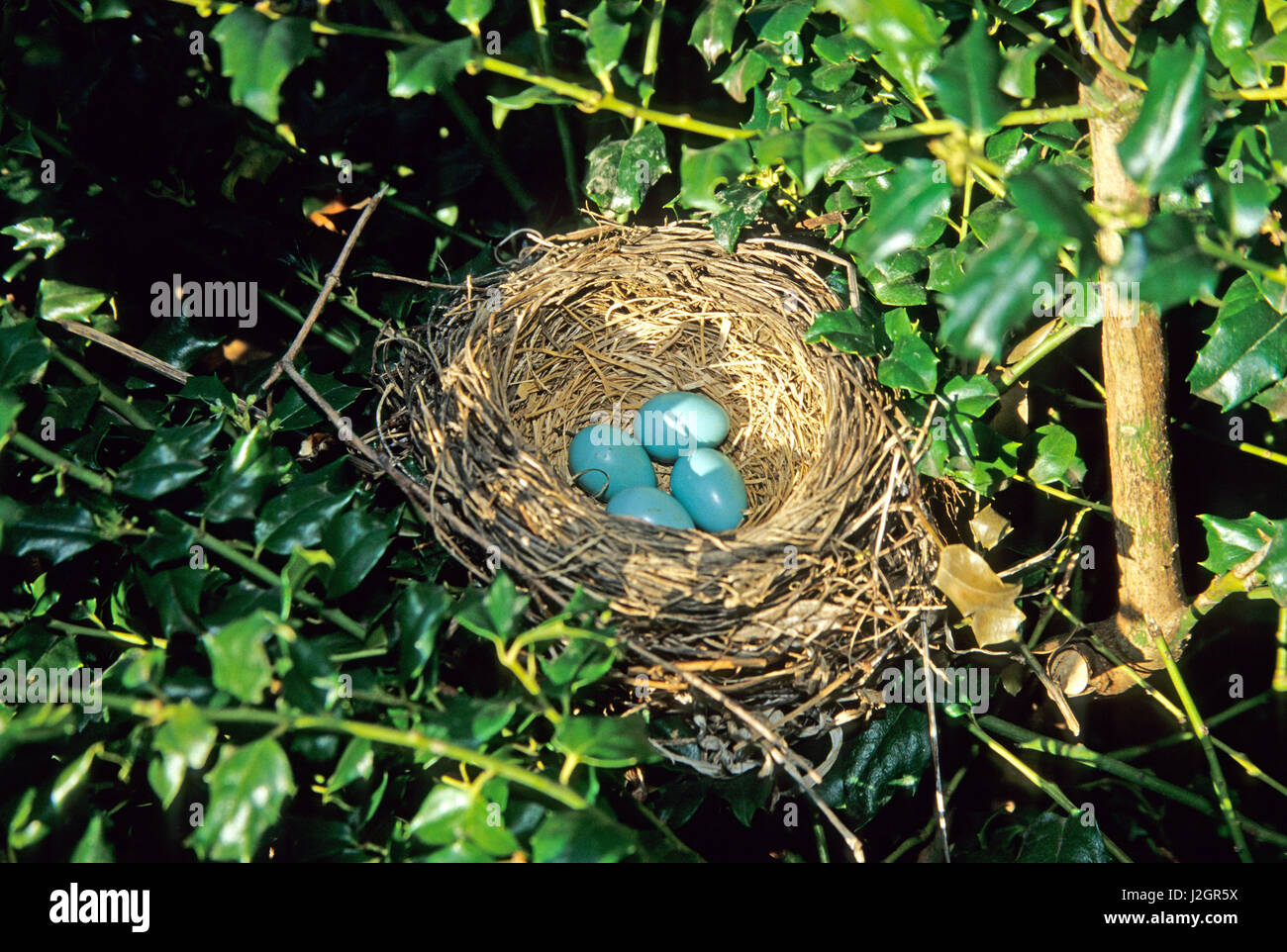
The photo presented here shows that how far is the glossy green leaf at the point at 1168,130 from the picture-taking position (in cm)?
78

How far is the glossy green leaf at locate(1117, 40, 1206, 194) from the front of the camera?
0.78 meters

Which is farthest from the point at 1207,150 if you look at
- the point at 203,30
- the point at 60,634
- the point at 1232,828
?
the point at 60,634

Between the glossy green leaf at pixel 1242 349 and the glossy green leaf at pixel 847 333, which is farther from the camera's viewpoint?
the glossy green leaf at pixel 847 333

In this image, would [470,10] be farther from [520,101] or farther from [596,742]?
[596,742]

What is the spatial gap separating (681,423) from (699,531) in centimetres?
41

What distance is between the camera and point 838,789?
1390mm

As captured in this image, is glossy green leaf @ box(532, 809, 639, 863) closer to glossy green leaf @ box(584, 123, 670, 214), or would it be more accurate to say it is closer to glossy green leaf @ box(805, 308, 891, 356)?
glossy green leaf @ box(805, 308, 891, 356)

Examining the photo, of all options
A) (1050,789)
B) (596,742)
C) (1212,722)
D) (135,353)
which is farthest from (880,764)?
Result: (135,353)

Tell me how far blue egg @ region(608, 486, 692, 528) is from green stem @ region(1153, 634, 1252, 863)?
0.77 meters

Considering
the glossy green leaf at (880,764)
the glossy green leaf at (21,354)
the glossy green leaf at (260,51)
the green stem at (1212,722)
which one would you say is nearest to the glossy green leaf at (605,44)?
the glossy green leaf at (260,51)

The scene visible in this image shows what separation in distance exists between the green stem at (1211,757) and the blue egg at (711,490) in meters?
0.71

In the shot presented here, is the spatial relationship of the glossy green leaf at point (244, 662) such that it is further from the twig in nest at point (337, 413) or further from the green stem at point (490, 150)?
the green stem at point (490, 150)

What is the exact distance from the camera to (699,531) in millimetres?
1448

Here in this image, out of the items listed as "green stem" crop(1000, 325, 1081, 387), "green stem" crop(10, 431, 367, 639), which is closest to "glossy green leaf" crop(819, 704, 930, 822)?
"green stem" crop(1000, 325, 1081, 387)
